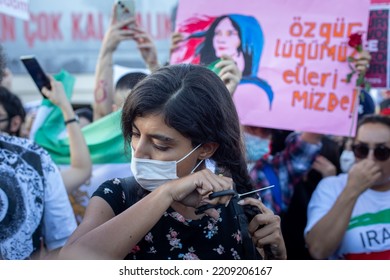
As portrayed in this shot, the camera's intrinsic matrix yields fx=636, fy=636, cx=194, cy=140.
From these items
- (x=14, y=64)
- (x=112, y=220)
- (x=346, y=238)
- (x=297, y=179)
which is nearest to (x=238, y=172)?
(x=112, y=220)

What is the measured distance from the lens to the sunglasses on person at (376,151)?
3.19 metres

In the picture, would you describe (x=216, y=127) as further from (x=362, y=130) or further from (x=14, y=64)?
(x=14, y=64)

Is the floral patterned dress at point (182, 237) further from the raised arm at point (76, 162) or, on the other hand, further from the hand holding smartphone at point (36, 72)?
the hand holding smartphone at point (36, 72)

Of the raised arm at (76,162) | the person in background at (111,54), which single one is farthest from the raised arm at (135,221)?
the person in background at (111,54)

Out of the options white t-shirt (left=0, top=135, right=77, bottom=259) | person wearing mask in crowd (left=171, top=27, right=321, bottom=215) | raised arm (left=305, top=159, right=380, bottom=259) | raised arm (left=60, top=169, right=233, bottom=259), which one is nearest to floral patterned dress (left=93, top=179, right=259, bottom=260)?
raised arm (left=60, top=169, right=233, bottom=259)

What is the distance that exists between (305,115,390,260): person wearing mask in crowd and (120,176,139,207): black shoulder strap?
1.42 meters

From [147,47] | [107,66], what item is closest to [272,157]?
[147,47]

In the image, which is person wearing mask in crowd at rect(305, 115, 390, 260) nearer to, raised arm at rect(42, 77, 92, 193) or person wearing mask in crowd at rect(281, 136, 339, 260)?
person wearing mask in crowd at rect(281, 136, 339, 260)

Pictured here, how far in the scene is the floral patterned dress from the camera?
73.3 inches

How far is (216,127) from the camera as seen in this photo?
1.94 meters

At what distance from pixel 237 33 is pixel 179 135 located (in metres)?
1.58

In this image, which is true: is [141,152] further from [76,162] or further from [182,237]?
[76,162]

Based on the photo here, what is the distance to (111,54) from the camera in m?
3.73

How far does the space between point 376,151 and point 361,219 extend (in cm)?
35
